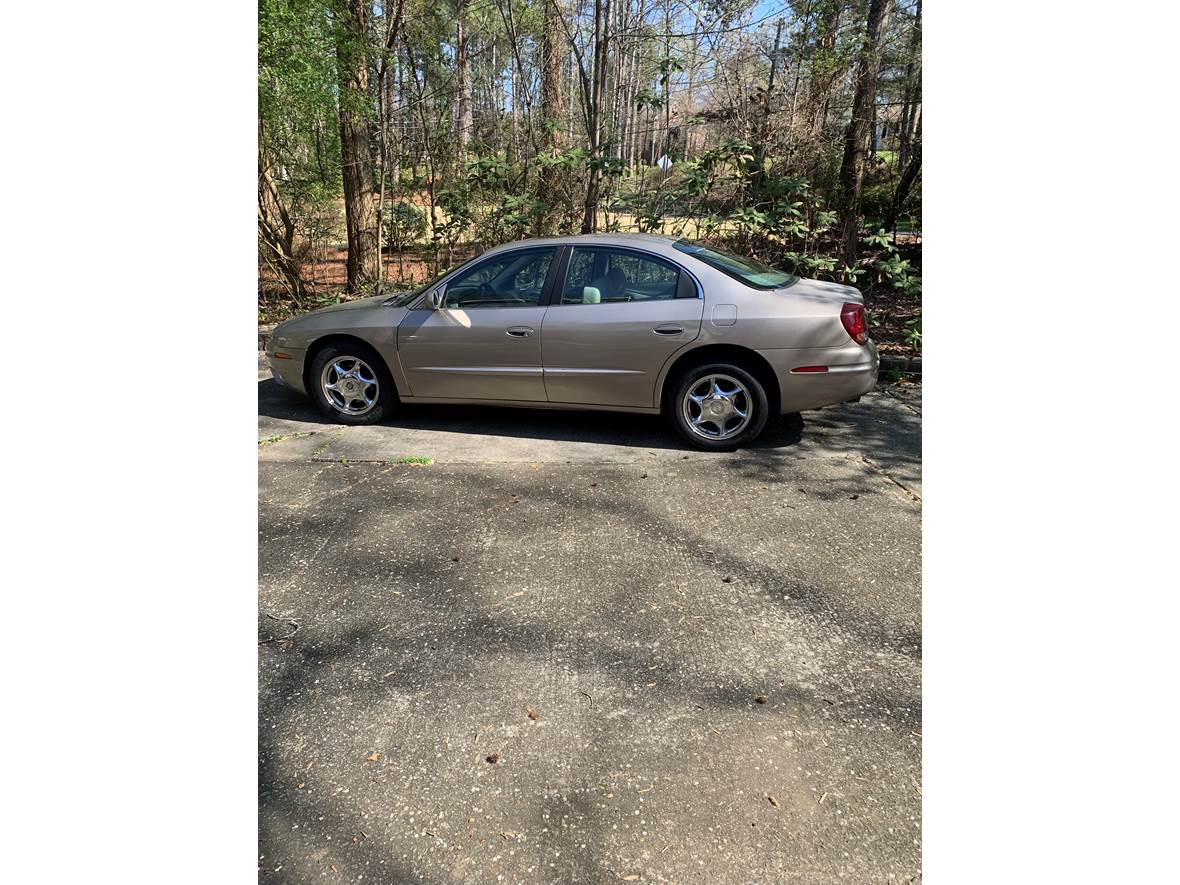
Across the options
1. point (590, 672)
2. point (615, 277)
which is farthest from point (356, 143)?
point (590, 672)

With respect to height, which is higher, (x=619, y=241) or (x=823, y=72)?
(x=823, y=72)

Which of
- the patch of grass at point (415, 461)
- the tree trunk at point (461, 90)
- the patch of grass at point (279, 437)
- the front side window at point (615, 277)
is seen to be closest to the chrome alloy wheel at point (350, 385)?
the patch of grass at point (279, 437)

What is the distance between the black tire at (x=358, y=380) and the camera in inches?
244

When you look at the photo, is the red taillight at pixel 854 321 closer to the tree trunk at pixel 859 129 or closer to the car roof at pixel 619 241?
the car roof at pixel 619 241

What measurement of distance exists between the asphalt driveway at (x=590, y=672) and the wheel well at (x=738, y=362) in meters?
0.59

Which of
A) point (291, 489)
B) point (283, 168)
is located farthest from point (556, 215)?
point (291, 489)

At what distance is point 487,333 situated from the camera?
5.77m

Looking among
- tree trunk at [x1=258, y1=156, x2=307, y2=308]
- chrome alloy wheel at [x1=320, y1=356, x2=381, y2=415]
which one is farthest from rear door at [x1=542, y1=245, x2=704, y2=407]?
tree trunk at [x1=258, y1=156, x2=307, y2=308]

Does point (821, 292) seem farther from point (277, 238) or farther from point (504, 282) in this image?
point (277, 238)

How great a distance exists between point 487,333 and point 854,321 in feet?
8.76

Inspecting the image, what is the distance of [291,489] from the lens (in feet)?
15.9

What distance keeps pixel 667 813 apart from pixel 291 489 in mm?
3452

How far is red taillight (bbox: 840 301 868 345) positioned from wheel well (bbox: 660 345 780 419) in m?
0.60

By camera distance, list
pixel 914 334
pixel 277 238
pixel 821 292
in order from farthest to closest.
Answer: pixel 277 238 < pixel 914 334 < pixel 821 292
